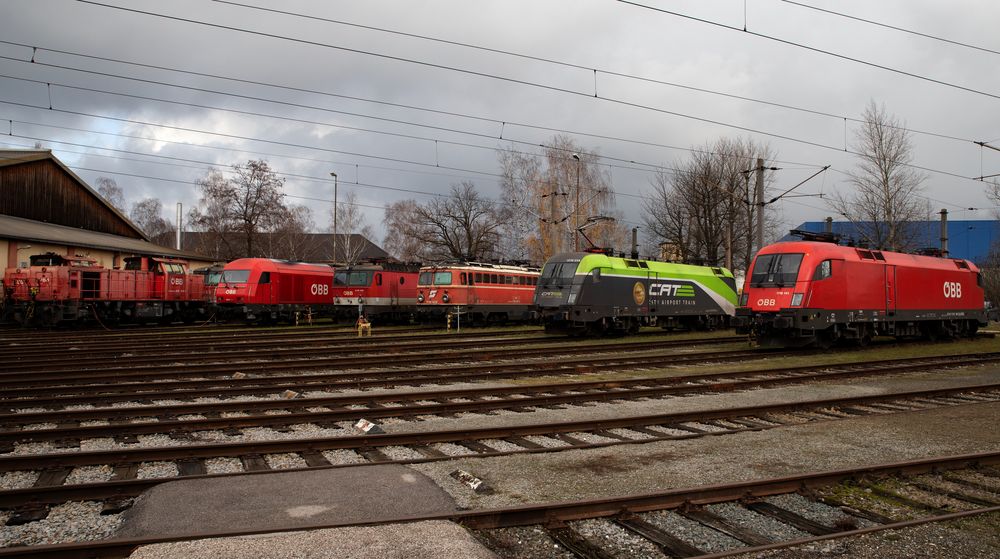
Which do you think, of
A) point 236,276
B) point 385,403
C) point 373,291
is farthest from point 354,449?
point 373,291

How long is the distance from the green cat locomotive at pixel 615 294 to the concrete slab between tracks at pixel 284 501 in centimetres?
1737

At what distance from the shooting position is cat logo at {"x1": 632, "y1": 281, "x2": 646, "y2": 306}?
982 inches

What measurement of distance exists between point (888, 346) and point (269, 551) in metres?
23.3

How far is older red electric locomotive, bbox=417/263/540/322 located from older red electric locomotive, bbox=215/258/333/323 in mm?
7295

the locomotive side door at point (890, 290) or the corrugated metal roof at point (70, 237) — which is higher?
the corrugated metal roof at point (70, 237)

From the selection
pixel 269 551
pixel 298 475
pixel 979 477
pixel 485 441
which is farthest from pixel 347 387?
pixel 979 477

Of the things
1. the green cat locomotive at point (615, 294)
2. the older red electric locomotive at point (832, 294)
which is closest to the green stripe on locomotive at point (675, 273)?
the green cat locomotive at point (615, 294)

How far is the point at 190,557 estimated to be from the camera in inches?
168

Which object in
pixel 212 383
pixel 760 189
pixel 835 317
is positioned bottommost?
pixel 212 383

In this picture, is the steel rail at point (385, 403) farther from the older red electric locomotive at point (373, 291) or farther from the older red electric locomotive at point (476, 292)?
the older red electric locomotive at point (373, 291)

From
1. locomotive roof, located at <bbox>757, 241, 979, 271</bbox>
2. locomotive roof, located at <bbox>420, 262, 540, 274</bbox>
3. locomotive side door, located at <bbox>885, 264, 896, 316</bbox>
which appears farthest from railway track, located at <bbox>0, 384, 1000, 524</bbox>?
locomotive roof, located at <bbox>420, 262, 540, 274</bbox>

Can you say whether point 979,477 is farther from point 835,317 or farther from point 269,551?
point 835,317

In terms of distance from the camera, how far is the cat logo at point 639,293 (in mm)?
24938

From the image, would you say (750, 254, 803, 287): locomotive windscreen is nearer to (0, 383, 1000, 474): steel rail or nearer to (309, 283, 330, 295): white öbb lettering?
(0, 383, 1000, 474): steel rail
